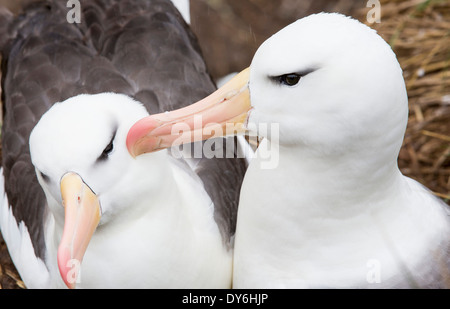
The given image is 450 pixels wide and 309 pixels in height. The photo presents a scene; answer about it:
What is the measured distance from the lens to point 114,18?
4328mm

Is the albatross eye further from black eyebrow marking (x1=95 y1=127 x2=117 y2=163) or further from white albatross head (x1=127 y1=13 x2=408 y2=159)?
white albatross head (x1=127 y1=13 x2=408 y2=159)

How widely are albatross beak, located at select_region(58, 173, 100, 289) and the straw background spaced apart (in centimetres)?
154

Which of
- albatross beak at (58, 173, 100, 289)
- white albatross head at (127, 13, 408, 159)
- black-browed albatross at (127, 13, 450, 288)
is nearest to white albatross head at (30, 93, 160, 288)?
albatross beak at (58, 173, 100, 289)

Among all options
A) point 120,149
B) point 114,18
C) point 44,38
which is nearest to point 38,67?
point 44,38

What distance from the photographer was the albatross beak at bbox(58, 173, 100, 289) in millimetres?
2936

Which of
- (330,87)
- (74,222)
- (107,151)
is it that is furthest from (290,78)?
(74,222)

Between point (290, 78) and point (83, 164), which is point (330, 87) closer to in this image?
point (290, 78)

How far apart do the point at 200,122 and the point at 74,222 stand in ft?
2.25

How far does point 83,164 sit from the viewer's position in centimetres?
295

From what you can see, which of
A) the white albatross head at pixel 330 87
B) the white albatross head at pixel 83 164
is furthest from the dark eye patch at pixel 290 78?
the white albatross head at pixel 83 164

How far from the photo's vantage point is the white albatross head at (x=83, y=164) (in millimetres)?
2922

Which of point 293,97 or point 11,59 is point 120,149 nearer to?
point 293,97

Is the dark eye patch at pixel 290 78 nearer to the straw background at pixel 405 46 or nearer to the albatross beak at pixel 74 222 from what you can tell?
the albatross beak at pixel 74 222
